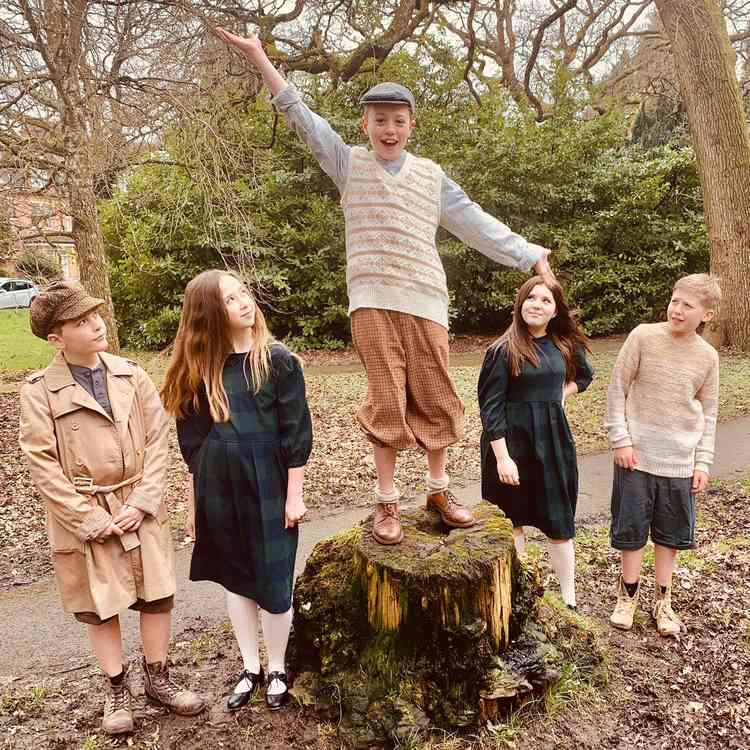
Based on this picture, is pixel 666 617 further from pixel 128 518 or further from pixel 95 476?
pixel 95 476

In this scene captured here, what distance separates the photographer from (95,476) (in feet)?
8.62

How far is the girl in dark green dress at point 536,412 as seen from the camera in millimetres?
3281

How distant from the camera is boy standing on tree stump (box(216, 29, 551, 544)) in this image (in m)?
2.70

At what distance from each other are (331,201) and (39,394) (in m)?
11.9

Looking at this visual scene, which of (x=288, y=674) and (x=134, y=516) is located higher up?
(x=134, y=516)

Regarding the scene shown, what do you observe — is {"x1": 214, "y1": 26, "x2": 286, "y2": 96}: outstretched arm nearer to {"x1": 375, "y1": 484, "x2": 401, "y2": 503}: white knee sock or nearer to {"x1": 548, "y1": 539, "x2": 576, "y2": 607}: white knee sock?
{"x1": 375, "y1": 484, "x2": 401, "y2": 503}: white knee sock

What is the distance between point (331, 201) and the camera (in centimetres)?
1385

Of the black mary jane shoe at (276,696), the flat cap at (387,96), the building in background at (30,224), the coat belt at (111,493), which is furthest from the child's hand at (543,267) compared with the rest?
the building in background at (30,224)

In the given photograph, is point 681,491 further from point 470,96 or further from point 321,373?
point 470,96

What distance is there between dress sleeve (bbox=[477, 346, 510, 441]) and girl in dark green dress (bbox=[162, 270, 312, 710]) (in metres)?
0.99

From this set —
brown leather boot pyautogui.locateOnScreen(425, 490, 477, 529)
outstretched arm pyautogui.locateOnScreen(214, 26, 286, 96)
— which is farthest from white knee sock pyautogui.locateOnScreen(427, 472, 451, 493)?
outstretched arm pyautogui.locateOnScreen(214, 26, 286, 96)

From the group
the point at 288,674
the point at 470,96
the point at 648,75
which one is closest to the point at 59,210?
the point at 288,674

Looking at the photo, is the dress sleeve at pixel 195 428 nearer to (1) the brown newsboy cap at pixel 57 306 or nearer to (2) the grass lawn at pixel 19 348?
(1) the brown newsboy cap at pixel 57 306

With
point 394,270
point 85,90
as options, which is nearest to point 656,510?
point 394,270
